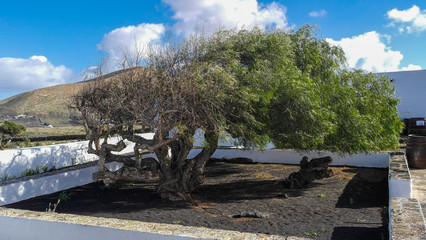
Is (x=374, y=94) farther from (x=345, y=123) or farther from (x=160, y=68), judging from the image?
(x=160, y=68)

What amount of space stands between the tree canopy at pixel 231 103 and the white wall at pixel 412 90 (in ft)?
41.0

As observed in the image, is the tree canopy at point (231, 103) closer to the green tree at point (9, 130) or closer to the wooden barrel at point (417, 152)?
the wooden barrel at point (417, 152)

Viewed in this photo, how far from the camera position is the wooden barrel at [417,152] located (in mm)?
10492

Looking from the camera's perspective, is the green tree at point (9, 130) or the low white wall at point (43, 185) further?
the green tree at point (9, 130)

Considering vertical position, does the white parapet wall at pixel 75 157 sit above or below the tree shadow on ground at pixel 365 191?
above

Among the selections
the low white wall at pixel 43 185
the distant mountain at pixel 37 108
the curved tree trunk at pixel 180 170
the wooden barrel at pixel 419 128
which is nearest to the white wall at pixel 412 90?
the wooden barrel at pixel 419 128

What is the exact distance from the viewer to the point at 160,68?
296 inches

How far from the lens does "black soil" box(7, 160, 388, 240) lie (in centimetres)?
570

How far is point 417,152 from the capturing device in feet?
34.6

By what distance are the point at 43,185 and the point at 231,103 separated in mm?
5212

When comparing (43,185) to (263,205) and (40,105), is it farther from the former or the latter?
(40,105)

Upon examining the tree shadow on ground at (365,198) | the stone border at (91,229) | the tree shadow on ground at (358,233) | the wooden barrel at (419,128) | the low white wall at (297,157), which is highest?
the wooden barrel at (419,128)

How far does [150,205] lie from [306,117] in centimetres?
368

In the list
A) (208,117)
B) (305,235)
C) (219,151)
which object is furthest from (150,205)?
(219,151)
